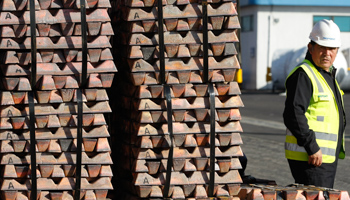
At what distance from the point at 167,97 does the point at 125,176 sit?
2.70 feet

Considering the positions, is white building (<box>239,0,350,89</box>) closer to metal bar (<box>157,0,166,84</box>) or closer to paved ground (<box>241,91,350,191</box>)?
paved ground (<box>241,91,350,191</box>)

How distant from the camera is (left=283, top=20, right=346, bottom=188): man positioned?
5.51 m

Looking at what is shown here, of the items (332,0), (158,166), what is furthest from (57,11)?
(332,0)

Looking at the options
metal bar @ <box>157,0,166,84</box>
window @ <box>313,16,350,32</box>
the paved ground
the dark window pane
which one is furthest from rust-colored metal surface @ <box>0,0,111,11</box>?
the dark window pane

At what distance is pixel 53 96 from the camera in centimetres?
462

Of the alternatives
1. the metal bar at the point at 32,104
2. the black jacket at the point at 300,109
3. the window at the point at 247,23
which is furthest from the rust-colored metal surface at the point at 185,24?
the window at the point at 247,23

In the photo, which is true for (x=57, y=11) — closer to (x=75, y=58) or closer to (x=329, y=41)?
(x=75, y=58)

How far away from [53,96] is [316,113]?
217 centimetres

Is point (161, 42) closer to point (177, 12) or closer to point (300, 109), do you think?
point (177, 12)

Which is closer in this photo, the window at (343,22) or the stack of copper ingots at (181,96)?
the stack of copper ingots at (181,96)

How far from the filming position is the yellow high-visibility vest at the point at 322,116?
220 inches

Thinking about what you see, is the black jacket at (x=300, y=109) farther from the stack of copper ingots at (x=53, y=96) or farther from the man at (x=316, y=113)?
the stack of copper ingots at (x=53, y=96)

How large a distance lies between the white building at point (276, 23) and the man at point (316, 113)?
3485 cm

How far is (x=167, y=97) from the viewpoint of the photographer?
15.4ft
